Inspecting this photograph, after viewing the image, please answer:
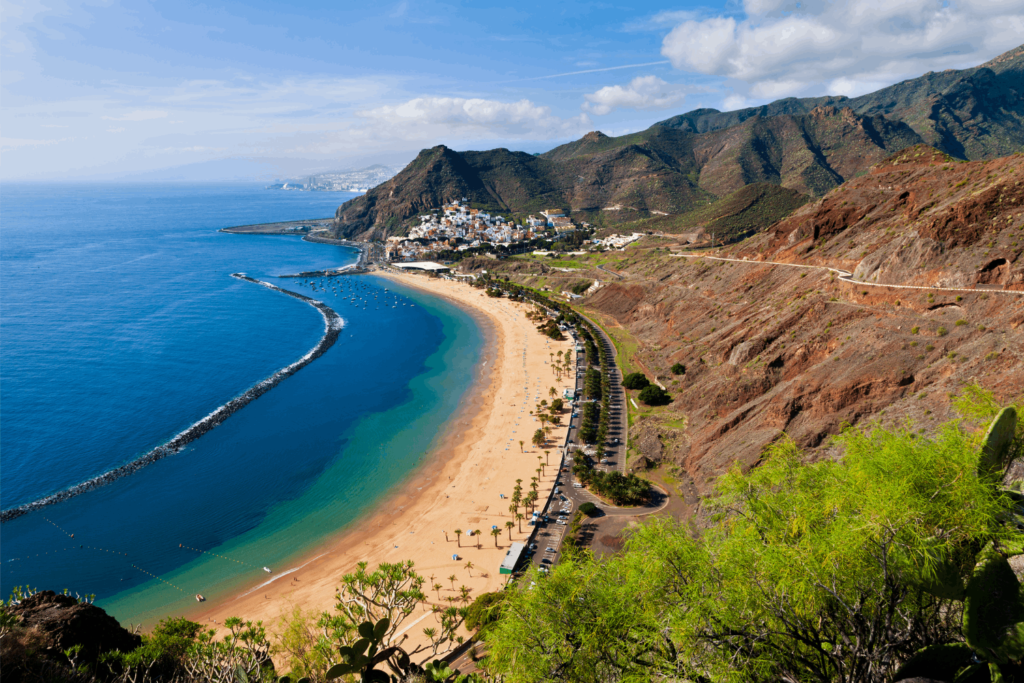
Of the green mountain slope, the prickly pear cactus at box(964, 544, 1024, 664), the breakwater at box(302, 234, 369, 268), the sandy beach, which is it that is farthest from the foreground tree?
the breakwater at box(302, 234, 369, 268)

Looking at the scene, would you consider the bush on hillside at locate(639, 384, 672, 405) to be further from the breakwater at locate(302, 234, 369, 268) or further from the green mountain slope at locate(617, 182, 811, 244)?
the breakwater at locate(302, 234, 369, 268)

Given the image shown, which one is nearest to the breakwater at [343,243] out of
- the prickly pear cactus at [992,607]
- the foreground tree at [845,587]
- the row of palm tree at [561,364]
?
the row of palm tree at [561,364]

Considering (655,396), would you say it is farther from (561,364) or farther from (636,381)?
(561,364)

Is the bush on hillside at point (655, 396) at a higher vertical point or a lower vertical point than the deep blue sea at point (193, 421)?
higher

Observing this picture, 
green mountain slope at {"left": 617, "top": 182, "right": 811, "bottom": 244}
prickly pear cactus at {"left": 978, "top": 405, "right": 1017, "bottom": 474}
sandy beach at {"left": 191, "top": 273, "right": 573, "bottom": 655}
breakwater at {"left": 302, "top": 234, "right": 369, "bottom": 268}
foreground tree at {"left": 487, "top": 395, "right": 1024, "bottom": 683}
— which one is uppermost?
green mountain slope at {"left": 617, "top": 182, "right": 811, "bottom": 244}

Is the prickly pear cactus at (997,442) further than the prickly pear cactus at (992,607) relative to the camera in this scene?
Yes

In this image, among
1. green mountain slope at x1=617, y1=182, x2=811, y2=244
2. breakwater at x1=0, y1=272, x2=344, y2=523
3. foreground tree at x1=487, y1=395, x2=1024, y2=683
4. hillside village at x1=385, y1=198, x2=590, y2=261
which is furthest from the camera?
hillside village at x1=385, y1=198, x2=590, y2=261

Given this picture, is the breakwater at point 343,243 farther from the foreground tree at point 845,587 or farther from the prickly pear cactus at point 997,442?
the prickly pear cactus at point 997,442
